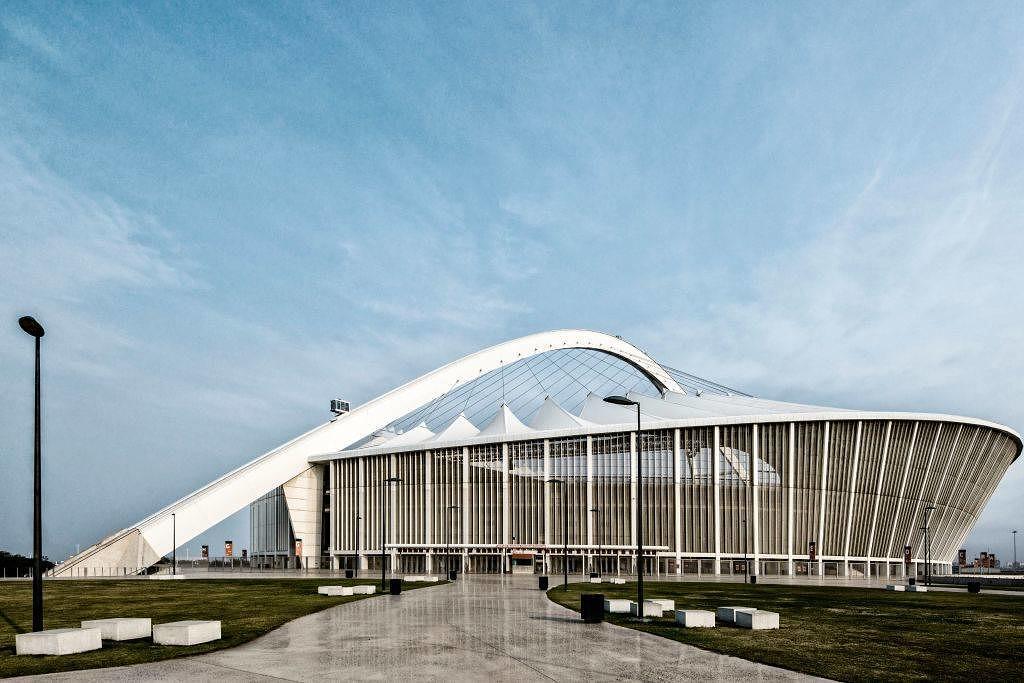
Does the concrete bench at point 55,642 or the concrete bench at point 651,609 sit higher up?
the concrete bench at point 55,642

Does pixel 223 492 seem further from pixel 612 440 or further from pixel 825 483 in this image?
pixel 825 483

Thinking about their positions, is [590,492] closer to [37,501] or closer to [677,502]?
[677,502]

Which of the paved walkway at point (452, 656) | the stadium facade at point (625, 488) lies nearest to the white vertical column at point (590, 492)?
the stadium facade at point (625, 488)

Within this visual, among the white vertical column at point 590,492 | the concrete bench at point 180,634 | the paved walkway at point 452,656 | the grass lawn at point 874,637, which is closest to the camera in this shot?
the paved walkway at point 452,656

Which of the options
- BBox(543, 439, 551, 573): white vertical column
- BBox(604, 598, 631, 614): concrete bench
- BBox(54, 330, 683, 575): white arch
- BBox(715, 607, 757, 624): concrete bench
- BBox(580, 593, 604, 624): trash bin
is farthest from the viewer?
BBox(543, 439, 551, 573): white vertical column

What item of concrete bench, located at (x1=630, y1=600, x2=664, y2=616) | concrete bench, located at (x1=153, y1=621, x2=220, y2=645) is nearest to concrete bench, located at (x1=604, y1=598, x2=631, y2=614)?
concrete bench, located at (x1=630, y1=600, x2=664, y2=616)

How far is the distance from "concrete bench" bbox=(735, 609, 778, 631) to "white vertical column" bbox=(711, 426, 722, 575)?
50693 mm

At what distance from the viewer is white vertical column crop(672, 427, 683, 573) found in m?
73.5

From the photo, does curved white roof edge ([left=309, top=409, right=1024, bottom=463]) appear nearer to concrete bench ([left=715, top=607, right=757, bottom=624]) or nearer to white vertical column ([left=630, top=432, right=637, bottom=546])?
white vertical column ([left=630, top=432, right=637, bottom=546])

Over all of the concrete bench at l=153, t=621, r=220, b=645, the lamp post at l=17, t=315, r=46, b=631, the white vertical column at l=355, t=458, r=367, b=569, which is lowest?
the white vertical column at l=355, t=458, r=367, b=569

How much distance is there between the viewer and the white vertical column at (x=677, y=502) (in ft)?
241

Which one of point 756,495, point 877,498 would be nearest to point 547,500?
point 756,495

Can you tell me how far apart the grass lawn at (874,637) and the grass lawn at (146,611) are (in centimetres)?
1065

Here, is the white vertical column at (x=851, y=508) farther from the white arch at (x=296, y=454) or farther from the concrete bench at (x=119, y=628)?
the concrete bench at (x=119, y=628)
